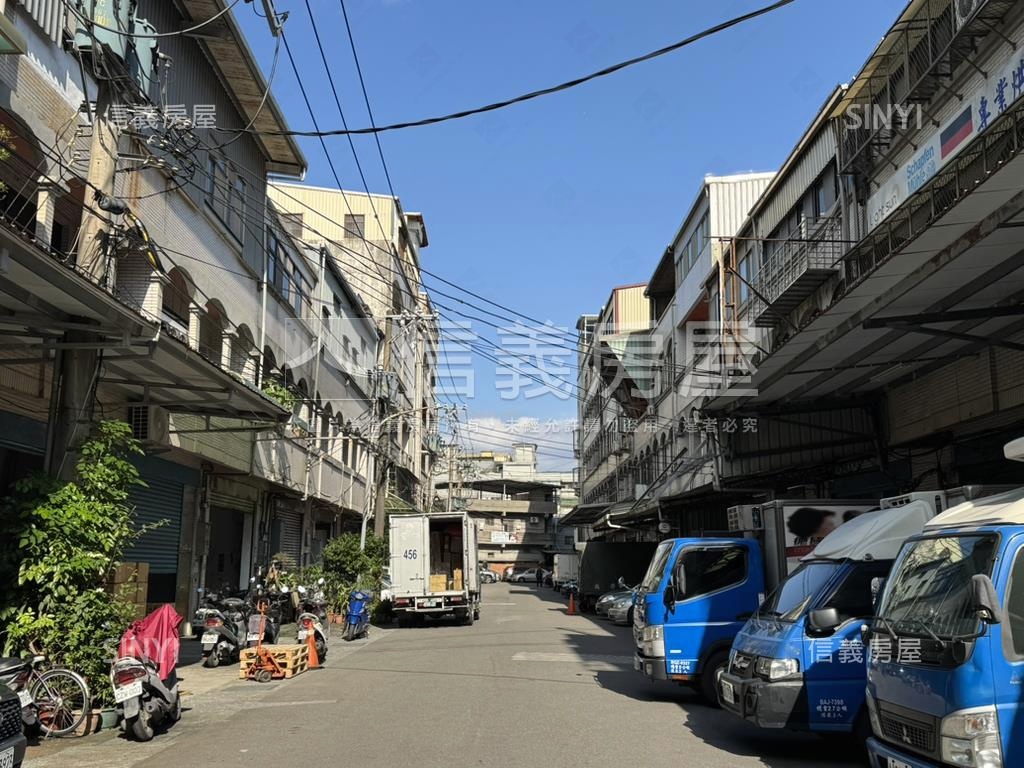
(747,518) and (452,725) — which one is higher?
(747,518)

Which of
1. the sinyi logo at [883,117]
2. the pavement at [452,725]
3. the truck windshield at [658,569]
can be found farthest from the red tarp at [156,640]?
the sinyi logo at [883,117]

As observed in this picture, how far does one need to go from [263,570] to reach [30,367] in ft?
46.9

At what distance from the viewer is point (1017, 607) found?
5660 millimetres

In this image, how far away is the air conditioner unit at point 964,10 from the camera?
12.4 m

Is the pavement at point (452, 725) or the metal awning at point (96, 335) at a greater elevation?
the metal awning at point (96, 335)

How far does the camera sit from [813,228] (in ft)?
66.1

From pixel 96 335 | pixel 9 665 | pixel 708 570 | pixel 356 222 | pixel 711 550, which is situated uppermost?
pixel 356 222

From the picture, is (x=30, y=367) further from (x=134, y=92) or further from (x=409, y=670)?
(x=409, y=670)

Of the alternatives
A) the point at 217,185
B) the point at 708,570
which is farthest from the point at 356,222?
the point at 708,570

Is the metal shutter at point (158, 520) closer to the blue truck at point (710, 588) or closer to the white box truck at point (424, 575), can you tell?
the white box truck at point (424, 575)

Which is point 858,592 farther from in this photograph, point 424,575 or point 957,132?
point 424,575

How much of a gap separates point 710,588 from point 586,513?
134 ft

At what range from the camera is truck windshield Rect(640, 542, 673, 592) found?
12.2 metres

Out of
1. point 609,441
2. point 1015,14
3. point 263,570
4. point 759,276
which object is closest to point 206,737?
point 1015,14
